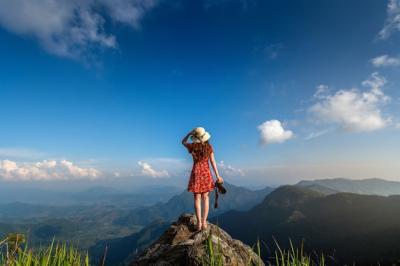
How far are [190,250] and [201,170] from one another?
480 cm

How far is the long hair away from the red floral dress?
10cm

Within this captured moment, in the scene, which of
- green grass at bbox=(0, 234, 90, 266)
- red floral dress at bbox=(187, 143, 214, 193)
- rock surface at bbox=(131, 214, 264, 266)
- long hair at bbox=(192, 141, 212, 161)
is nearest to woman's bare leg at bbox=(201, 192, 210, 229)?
red floral dress at bbox=(187, 143, 214, 193)

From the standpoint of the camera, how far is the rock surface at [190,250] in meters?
6.33

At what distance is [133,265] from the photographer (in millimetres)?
9453

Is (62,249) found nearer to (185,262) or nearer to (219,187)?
(185,262)

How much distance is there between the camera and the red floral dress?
11.0 metres

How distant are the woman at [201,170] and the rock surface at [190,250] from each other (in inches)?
39.0

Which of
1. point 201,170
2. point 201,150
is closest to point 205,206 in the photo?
point 201,170

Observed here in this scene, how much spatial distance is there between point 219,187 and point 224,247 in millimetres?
3600

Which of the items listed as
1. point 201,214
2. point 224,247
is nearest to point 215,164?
point 201,214

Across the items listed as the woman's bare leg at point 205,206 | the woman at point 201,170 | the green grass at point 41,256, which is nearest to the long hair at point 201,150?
the woman at point 201,170

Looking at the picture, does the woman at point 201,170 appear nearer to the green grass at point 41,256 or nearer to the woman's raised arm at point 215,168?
the woman's raised arm at point 215,168

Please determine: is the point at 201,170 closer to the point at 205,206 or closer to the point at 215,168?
the point at 215,168

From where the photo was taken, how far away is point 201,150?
11273mm
